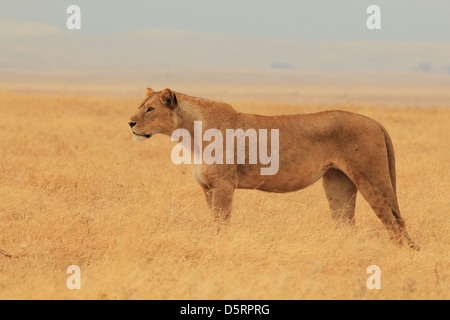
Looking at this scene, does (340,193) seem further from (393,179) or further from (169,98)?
(169,98)

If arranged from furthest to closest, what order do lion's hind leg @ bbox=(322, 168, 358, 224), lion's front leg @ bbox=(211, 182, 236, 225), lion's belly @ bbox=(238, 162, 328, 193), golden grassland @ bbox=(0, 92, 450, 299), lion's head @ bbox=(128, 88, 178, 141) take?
lion's hind leg @ bbox=(322, 168, 358, 224)
lion's head @ bbox=(128, 88, 178, 141)
lion's belly @ bbox=(238, 162, 328, 193)
lion's front leg @ bbox=(211, 182, 236, 225)
golden grassland @ bbox=(0, 92, 450, 299)

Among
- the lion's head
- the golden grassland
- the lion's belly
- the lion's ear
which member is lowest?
the golden grassland

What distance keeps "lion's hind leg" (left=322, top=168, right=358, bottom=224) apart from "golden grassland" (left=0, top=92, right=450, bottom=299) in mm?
212

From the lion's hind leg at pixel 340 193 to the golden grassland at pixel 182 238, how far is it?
0.21m

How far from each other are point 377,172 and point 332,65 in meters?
183

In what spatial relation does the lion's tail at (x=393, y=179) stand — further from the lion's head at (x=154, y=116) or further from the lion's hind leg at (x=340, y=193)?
the lion's head at (x=154, y=116)

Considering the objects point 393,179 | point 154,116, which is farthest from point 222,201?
point 393,179

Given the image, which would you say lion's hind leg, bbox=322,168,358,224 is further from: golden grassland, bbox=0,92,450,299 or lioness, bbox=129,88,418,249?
golden grassland, bbox=0,92,450,299

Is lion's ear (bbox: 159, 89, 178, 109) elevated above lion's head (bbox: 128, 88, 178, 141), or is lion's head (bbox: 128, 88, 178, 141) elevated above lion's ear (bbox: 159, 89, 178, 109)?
lion's ear (bbox: 159, 89, 178, 109)

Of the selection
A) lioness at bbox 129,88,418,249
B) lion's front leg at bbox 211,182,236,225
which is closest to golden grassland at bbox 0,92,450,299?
lion's front leg at bbox 211,182,236,225

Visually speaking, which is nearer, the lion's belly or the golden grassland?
the golden grassland

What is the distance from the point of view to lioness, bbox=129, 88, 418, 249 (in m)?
7.43

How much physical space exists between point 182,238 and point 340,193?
211 centimetres

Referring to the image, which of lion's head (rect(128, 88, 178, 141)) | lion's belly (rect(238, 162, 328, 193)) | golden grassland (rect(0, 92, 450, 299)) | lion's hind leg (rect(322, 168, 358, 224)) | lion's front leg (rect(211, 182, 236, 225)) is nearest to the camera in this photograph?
golden grassland (rect(0, 92, 450, 299))
